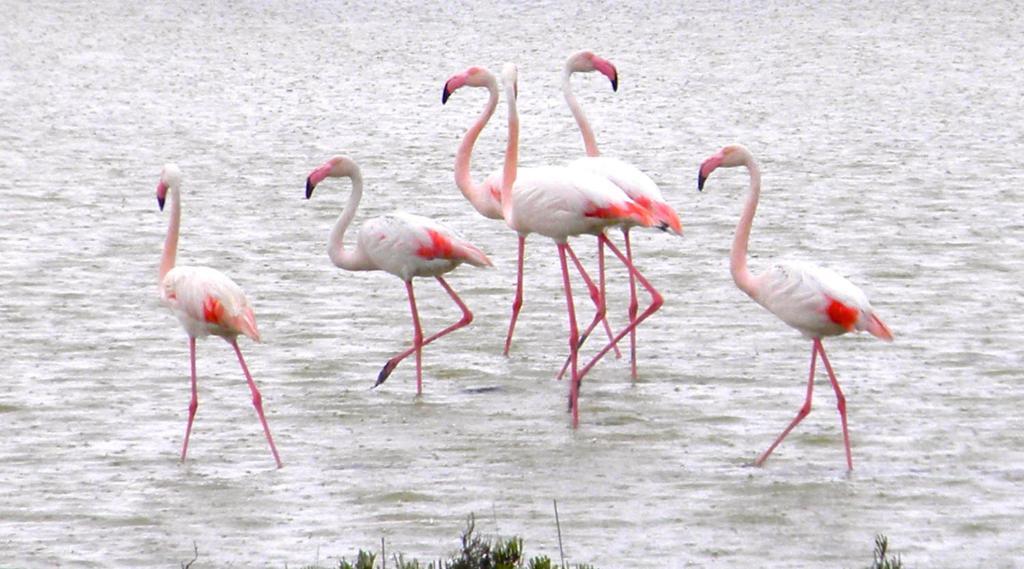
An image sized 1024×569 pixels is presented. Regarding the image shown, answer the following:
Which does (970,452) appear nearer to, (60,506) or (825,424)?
(825,424)

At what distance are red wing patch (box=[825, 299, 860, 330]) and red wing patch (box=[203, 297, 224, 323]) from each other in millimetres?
1843

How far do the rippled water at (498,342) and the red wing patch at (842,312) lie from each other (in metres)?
0.45

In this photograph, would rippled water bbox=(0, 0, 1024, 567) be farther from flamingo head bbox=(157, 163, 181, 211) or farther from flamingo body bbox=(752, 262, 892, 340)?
flamingo head bbox=(157, 163, 181, 211)

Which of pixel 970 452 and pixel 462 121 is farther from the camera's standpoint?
pixel 462 121

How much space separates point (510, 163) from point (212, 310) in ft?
4.82

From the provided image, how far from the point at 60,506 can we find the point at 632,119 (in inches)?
316

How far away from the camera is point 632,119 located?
1320 centimetres

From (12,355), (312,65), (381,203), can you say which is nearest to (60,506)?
(12,355)

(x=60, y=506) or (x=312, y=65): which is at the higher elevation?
(x=312, y=65)

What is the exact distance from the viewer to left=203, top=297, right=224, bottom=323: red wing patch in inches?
241

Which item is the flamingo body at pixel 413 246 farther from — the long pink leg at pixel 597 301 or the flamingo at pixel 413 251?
the long pink leg at pixel 597 301

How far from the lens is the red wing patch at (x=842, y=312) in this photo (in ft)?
19.1

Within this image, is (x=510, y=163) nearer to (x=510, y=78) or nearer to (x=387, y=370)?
(x=510, y=78)

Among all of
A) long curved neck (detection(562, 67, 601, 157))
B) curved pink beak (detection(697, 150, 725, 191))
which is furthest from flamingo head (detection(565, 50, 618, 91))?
curved pink beak (detection(697, 150, 725, 191))
